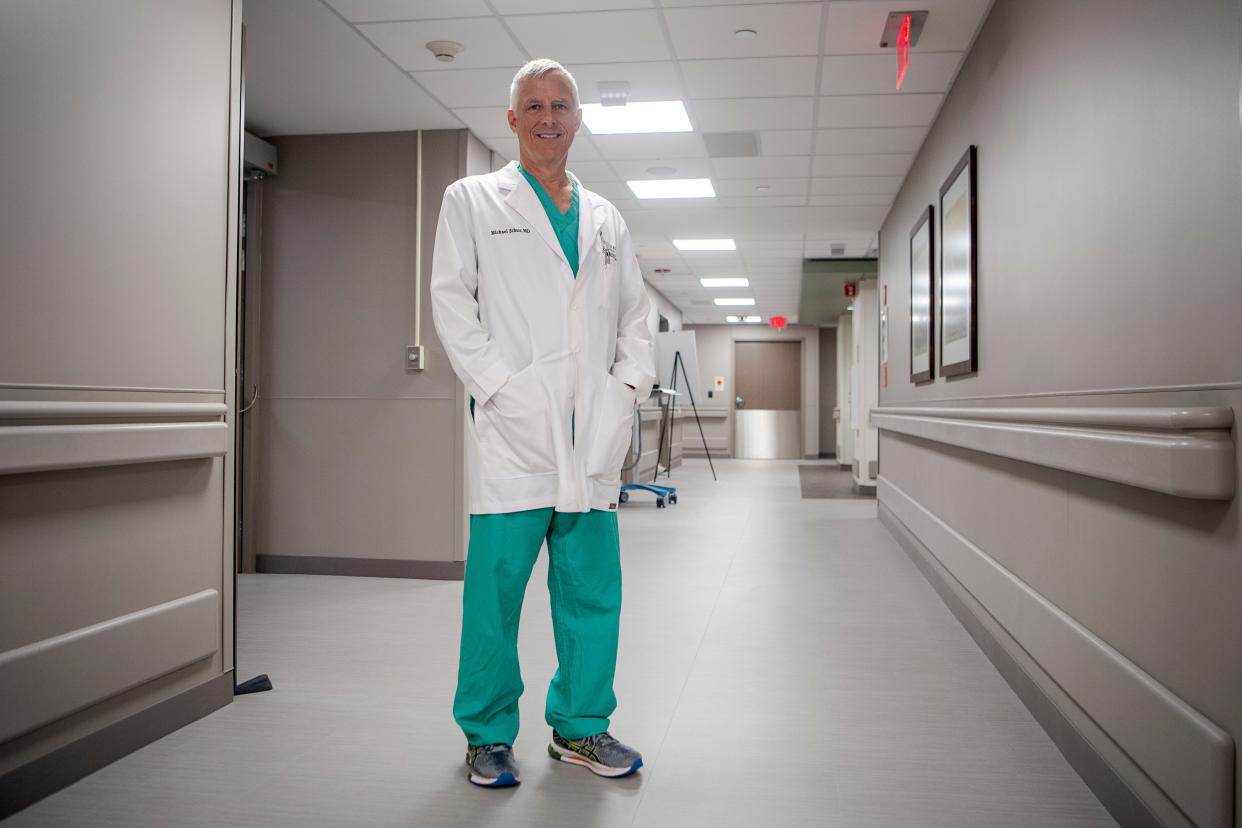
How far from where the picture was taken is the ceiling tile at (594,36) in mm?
3742

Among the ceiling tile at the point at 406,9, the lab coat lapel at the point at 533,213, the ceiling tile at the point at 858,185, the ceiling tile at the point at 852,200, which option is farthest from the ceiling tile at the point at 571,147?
the lab coat lapel at the point at 533,213

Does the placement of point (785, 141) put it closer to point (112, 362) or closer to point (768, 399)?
point (112, 362)

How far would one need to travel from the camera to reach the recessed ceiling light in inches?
347

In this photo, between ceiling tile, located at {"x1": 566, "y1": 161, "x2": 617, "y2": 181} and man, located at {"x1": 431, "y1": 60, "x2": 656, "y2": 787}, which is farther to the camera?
ceiling tile, located at {"x1": 566, "y1": 161, "x2": 617, "y2": 181}

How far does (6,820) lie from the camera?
6.19 feet

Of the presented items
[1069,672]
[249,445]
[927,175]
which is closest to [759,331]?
[927,175]

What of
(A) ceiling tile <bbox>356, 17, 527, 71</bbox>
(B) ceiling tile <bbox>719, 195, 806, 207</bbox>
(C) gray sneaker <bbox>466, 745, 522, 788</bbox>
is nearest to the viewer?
(C) gray sneaker <bbox>466, 745, 522, 788</bbox>

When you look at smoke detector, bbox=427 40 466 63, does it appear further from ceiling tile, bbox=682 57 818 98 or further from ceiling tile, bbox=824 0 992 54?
ceiling tile, bbox=824 0 992 54

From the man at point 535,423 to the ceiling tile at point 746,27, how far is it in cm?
177

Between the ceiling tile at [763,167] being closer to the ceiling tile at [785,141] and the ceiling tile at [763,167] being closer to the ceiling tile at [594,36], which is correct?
the ceiling tile at [785,141]

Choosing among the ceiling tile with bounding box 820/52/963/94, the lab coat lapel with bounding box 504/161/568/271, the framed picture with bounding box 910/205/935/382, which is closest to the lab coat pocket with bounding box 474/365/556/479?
the lab coat lapel with bounding box 504/161/568/271

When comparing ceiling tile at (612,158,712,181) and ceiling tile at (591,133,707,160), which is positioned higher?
ceiling tile at (612,158,712,181)

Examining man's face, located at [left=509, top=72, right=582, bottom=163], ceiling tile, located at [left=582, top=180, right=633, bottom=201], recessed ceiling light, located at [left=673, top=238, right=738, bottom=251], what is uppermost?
recessed ceiling light, located at [left=673, top=238, right=738, bottom=251]

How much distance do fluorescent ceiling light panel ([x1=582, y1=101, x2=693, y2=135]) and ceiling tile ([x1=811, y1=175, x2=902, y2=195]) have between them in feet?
5.21
